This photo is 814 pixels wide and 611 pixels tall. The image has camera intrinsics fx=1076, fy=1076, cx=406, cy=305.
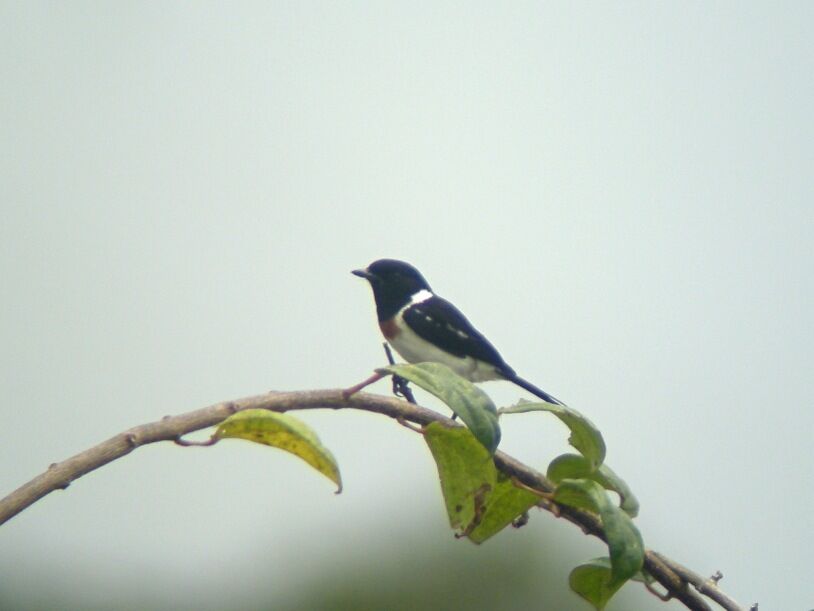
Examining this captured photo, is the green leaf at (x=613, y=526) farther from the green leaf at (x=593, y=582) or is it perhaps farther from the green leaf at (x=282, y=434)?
the green leaf at (x=282, y=434)

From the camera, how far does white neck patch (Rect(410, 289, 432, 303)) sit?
552 centimetres

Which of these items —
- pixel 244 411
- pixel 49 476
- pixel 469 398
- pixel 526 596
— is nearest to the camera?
pixel 49 476

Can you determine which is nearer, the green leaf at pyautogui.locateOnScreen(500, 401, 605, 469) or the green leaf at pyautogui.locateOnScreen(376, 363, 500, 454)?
the green leaf at pyautogui.locateOnScreen(376, 363, 500, 454)

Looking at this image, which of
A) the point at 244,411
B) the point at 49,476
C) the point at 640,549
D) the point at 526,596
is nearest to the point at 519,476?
the point at 640,549

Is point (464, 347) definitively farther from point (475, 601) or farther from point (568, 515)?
point (475, 601)

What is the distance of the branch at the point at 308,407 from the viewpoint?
1.14 m

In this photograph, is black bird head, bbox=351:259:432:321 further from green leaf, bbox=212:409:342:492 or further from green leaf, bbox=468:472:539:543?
green leaf, bbox=212:409:342:492

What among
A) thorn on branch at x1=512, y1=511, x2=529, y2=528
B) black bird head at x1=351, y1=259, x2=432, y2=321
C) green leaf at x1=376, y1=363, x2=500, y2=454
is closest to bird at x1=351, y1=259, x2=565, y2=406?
black bird head at x1=351, y1=259, x2=432, y2=321

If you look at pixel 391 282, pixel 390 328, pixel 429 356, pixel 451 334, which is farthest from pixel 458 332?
pixel 391 282

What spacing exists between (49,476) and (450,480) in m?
0.66

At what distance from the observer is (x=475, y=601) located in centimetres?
1098

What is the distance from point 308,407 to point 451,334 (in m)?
3.92

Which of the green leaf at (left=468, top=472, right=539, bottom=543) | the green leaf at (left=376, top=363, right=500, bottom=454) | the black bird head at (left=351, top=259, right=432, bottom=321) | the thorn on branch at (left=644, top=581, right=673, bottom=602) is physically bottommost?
the thorn on branch at (left=644, top=581, right=673, bottom=602)

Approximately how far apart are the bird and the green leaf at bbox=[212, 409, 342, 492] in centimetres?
373
